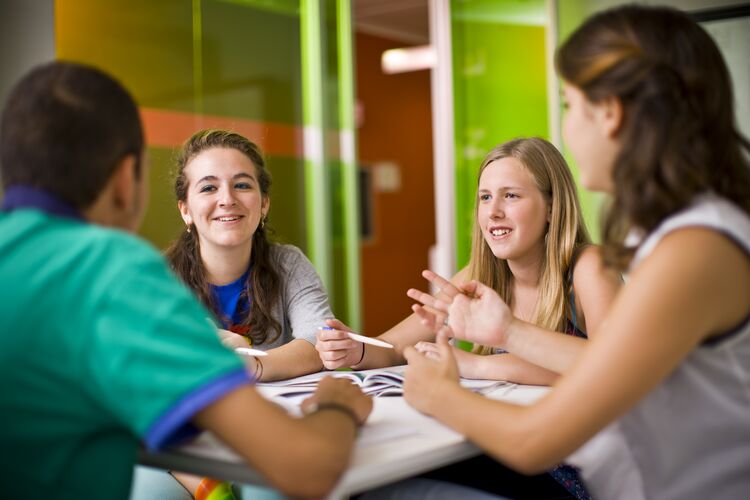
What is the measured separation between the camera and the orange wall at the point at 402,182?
7086 millimetres

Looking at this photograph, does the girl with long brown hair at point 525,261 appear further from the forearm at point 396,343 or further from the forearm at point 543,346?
the forearm at point 543,346

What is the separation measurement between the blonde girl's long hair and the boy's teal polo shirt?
1065mm

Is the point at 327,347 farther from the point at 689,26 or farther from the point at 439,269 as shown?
the point at 439,269

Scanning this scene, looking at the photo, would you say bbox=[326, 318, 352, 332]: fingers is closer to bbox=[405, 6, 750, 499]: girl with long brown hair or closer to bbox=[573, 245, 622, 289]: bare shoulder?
bbox=[573, 245, 622, 289]: bare shoulder

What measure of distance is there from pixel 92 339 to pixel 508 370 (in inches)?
38.2

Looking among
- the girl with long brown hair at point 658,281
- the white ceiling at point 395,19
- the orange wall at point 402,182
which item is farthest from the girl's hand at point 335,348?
the orange wall at point 402,182

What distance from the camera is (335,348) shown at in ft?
6.07

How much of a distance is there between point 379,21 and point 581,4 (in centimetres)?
293

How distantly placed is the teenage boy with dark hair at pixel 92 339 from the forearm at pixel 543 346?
21.6 inches

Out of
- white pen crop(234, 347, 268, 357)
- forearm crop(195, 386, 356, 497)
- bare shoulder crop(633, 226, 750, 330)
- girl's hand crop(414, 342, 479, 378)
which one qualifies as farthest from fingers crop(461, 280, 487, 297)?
forearm crop(195, 386, 356, 497)

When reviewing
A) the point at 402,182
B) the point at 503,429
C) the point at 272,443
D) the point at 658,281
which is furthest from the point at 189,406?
the point at 402,182

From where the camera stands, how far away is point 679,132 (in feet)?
3.75

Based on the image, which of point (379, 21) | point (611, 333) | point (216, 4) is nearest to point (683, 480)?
point (611, 333)

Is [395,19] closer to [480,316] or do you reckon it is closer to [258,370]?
[258,370]
